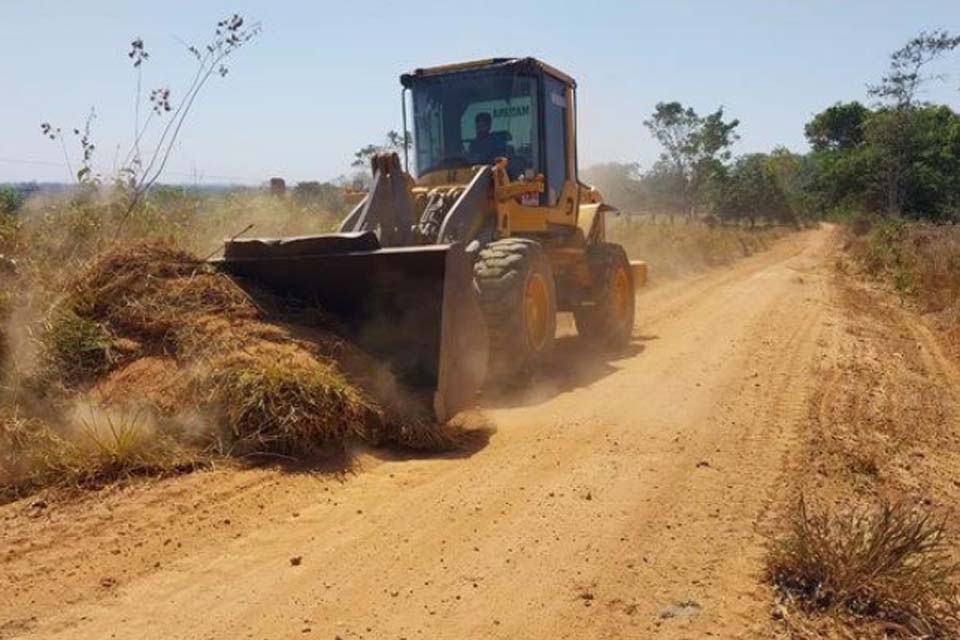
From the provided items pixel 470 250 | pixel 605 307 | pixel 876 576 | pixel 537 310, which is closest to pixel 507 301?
pixel 470 250

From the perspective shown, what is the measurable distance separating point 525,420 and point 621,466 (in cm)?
145

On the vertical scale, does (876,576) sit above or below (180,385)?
below

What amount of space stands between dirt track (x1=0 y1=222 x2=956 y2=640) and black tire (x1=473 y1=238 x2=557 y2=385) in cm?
92

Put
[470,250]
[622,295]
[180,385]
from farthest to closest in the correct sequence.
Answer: [622,295]
[470,250]
[180,385]

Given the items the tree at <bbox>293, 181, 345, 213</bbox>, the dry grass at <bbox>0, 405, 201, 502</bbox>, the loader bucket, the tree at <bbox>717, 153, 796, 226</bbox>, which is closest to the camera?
the dry grass at <bbox>0, 405, 201, 502</bbox>

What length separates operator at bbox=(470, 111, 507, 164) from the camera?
9.34m

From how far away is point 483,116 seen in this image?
9336 mm

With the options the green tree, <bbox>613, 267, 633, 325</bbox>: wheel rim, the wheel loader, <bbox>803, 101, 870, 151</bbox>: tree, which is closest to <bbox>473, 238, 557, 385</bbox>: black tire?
the wheel loader

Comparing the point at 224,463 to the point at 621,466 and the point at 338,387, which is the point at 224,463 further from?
the point at 621,466

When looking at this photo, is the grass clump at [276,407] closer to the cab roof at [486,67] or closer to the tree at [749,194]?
the cab roof at [486,67]

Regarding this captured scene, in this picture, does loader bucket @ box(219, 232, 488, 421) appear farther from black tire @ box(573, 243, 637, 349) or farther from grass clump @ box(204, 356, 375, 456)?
black tire @ box(573, 243, 637, 349)

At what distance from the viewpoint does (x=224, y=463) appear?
16.9ft

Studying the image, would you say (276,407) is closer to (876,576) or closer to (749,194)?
(876,576)

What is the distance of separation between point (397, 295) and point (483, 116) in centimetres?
360
